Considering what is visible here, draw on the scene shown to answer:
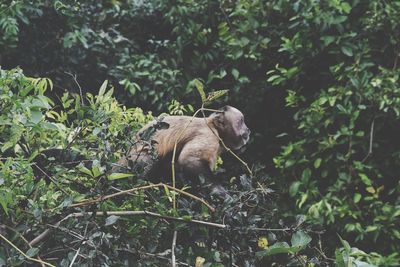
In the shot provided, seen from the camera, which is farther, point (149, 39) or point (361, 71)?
point (149, 39)

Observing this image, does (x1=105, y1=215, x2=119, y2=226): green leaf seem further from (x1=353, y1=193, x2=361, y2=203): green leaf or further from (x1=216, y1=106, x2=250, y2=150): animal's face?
(x1=353, y1=193, x2=361, y2=203): green leaf

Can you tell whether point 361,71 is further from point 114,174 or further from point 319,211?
point 114,174

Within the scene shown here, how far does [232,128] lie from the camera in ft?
12.4

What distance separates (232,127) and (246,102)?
2.62 meters

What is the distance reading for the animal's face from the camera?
3.78 m

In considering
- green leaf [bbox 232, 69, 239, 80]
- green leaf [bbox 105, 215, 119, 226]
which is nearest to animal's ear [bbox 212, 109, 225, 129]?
green leaf [bbox 105, 215, 119, 226]

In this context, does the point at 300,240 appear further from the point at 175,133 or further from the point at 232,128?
the point at 232,128

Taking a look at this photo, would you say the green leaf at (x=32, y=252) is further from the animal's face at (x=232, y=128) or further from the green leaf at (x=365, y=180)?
the green leaf at (x=365, y=180)

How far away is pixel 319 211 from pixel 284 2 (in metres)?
1.74

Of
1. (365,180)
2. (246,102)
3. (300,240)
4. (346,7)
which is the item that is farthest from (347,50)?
(300,240)

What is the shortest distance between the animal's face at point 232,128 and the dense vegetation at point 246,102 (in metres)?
0.24

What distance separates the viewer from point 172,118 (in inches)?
140

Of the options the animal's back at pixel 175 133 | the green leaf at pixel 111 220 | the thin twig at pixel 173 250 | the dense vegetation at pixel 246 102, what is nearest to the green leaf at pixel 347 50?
the dense vegetation at pixel 246 102

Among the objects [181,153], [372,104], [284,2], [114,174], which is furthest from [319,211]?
[114,174]
